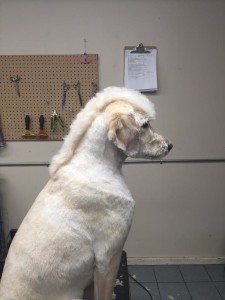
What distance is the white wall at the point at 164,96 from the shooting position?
6.20 feet

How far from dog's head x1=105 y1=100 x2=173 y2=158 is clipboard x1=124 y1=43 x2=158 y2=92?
1.05 meters

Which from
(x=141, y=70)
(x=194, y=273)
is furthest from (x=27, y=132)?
(x=194, y=273)

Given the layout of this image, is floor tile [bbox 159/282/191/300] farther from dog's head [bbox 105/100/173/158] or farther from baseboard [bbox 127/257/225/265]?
dog's head [bbox 105/100/173/158]

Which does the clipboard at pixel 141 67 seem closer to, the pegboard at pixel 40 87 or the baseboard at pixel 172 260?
the pegboard at pixel 40 87

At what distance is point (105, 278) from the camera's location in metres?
0.89

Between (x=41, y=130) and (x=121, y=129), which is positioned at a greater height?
(x=121, y=129)

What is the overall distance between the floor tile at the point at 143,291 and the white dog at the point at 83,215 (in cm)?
106

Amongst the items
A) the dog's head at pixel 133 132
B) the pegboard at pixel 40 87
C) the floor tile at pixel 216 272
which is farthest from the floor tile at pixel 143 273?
the dog's head at pixel 133 132

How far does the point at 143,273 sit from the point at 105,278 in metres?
1.32

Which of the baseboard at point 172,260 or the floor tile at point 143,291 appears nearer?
the floor tile at point 143,291

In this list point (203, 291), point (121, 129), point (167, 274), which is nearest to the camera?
point (121, 129)

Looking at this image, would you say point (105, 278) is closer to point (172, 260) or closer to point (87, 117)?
point (87, 117)

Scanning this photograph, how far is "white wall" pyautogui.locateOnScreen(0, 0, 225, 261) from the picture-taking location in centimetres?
189

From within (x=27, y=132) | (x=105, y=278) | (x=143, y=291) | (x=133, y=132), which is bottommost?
(x=143, y=291)
